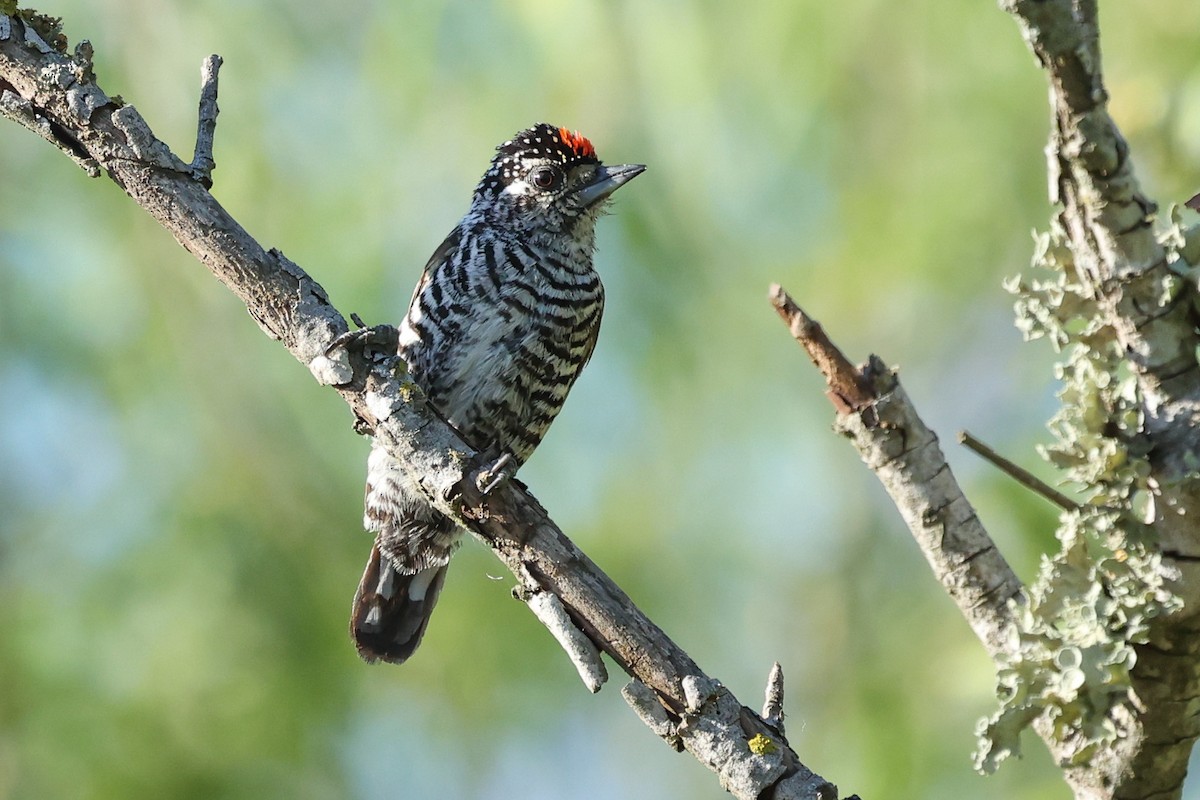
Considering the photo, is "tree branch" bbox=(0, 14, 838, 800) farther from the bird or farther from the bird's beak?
the bird's beak

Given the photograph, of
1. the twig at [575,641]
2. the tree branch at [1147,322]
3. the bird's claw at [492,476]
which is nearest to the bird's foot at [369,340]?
the bird's claw at [492,476]

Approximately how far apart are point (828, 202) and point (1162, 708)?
3425 millimetres

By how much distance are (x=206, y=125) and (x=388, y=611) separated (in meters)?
2.01

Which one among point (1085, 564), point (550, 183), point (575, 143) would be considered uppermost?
point (575, 143)

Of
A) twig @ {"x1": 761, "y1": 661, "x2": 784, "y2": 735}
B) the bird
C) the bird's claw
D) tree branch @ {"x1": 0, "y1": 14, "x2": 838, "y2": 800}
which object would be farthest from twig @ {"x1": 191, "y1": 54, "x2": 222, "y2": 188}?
twig @ {"x1": 761, "y1": 661, "x2": 784, "y2": 735}

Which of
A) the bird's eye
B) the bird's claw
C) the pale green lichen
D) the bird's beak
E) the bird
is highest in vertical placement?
the bird's eye

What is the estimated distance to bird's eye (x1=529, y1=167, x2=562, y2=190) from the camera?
170 inches

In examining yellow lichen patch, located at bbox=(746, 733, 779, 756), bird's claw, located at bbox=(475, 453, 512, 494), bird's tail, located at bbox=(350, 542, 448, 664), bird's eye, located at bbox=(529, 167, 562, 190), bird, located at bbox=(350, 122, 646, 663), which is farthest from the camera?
bird's eye, located at bbox=(529, 167, 562, 190)

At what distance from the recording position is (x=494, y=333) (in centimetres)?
389

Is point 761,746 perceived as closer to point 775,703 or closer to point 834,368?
point 775,703

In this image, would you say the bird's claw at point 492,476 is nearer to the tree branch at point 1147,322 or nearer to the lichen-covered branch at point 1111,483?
the lichen-covered branch at point 1111,483

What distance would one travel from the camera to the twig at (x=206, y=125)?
271 cm

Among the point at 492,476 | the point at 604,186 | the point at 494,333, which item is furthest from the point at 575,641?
the point at 604,186

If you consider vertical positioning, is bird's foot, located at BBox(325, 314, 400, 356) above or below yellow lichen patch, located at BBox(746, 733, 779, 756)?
above
